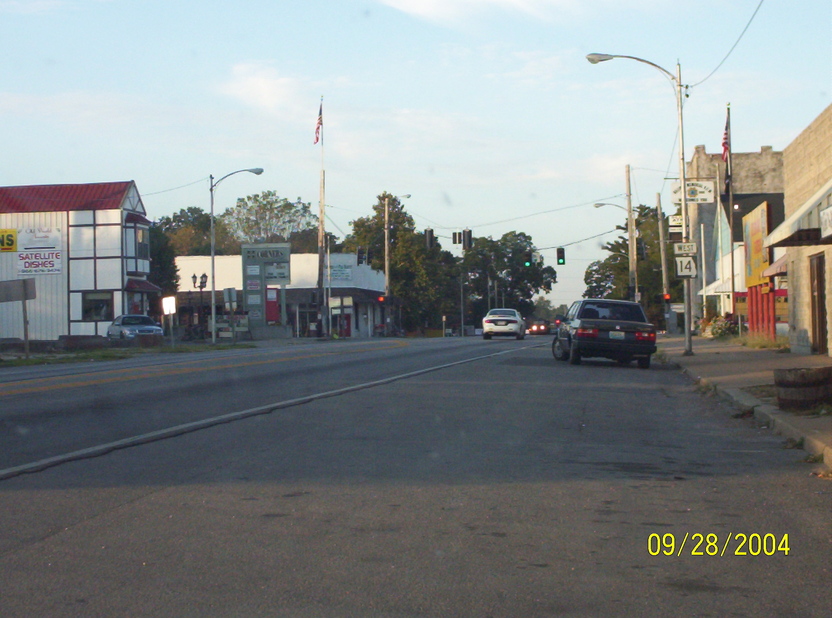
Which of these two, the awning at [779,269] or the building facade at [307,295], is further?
the building facade at [307,295]

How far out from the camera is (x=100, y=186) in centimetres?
5956

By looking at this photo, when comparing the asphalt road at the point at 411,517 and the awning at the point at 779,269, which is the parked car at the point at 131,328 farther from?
the asphalt road at the point at 411,517

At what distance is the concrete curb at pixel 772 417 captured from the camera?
870 cm

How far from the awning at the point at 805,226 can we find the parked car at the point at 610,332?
23.8ft

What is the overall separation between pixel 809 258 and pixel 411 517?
1942cm

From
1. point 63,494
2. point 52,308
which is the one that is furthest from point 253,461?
point 52,308

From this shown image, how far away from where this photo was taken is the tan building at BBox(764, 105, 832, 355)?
2042cm

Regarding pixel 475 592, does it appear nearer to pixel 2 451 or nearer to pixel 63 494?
pixel 63 494

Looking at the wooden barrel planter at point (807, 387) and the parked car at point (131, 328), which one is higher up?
the parked car at point (131, 328)

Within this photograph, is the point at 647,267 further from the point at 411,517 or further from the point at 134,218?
the point at 411,517

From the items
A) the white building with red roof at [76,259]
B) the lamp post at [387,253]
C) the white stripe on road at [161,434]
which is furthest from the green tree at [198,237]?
the white stripe on road at [161,434]

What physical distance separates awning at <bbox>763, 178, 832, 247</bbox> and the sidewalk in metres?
2.36

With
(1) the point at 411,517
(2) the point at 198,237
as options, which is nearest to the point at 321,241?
(1) the point at 411,517

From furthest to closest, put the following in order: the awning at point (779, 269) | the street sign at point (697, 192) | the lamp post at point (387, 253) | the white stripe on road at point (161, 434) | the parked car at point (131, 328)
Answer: the lamp post at point (387, 253)
the parked car at point (131, 328)
the street sign at point (697, 192)
the awning at point (779, 269)
the white stripe on road at point (161, 434)
